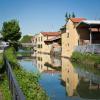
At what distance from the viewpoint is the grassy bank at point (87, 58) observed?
32.9m

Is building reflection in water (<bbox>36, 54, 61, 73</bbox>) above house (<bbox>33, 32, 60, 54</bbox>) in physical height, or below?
below

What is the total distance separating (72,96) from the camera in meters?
15.3

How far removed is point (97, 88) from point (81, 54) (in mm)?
21938

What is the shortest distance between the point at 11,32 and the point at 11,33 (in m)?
0.31

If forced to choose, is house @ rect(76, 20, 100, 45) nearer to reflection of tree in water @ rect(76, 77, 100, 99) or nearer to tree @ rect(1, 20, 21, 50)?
reflection of tree in water @ rect(76, 77, 100, 99)

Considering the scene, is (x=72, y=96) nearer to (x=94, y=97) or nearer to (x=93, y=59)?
(x=94, y=97)

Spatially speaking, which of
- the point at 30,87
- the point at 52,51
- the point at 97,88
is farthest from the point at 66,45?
the point at 30,87

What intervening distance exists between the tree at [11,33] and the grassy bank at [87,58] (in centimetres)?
4037

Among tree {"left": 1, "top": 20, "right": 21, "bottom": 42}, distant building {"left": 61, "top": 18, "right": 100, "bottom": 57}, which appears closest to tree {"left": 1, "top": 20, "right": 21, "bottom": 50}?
tree {"left": 1, "top": 20, "right": 21, "bottom": 42}

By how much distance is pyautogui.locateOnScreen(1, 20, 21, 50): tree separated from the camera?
81688 millimetres

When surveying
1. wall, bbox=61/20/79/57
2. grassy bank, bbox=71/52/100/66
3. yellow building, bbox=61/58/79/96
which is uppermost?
wall, bbox=61/20/79/57

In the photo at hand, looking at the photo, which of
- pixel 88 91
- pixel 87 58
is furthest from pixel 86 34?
pixel 88 91

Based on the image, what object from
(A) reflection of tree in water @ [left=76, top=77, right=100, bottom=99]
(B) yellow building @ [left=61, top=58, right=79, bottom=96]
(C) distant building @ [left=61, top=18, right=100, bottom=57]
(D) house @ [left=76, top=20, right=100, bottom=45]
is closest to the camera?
(A) reflection of tree in water @ [left=76, top=77, right=100, bottom=99]

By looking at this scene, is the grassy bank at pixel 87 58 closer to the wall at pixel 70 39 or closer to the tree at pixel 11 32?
the wall at pixel 70 39
